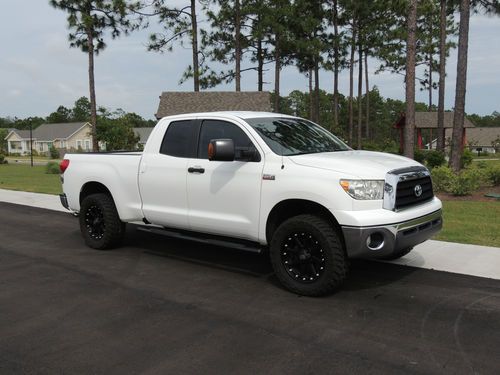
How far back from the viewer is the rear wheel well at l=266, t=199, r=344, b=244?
205 inches

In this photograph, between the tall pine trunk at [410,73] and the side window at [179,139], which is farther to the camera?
the tall pine trunk at [410,73]

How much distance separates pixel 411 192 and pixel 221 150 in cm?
213

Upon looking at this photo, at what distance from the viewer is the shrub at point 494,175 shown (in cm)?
1390

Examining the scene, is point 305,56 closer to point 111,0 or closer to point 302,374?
point 111,0

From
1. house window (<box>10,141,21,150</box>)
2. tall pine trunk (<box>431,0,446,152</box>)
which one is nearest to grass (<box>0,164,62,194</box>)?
tall pine trunk (<box>431,0,446,152</box>)

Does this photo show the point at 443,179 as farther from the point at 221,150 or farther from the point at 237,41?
the point at 237,41

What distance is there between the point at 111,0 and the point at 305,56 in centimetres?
1623

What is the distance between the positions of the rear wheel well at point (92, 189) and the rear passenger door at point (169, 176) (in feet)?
3.47

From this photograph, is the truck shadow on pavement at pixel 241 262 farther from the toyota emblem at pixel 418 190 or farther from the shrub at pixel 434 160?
the shrub at pixel 434 160

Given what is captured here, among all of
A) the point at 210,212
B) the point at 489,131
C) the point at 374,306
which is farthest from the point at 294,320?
the point at 489,131

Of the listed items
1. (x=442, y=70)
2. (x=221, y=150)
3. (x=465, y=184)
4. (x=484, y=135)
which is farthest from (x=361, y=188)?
(x=484, y=135)

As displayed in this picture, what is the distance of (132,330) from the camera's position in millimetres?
4379

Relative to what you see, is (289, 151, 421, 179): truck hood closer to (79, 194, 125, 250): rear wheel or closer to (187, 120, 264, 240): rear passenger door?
(187, 120, 264, 240): rear passenger door

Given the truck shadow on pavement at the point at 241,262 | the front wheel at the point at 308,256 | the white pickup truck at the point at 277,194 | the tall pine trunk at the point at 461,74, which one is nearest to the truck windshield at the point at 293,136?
the white pickup truck at the point at 277,194
